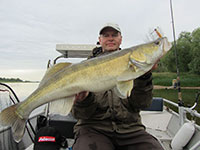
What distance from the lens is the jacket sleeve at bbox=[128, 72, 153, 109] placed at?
2.20m

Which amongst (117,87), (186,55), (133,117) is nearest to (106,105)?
(133,117)

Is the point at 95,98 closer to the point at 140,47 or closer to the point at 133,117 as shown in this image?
the point at 133,117

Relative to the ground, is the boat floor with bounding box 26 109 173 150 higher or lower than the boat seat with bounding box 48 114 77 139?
lower

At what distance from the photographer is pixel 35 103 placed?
1955 mm

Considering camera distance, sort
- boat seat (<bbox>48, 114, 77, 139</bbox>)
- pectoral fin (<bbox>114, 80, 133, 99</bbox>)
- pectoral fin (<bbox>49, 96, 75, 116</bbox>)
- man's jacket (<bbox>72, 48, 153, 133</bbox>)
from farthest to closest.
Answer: boat seat (<bbox>48, 114, 77, 139</bbox>) → man's jacket (<bbox>72, 48, 153, 133</bbox>) → pectoral fin (<bbox>49, 96, 75, 116</bbox>) → pectoral fin (<bbox>114, 80, 133, 99</bbox>)

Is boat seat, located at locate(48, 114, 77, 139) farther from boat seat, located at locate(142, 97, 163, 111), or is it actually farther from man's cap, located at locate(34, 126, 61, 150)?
boat seat, located at locate(142, 97, 163, 111)

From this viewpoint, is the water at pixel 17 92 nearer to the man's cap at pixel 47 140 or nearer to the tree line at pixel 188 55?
the man's cap at pixel 47 140

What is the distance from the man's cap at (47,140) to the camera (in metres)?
2.70

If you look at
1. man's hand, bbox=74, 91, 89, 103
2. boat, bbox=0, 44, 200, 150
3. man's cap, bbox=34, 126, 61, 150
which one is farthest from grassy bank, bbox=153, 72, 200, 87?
man's hand, bbox=74, 91, 89, 103

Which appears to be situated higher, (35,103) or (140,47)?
(140,47)

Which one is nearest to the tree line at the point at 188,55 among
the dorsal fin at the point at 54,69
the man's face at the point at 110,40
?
the man's face at the point at 110,40

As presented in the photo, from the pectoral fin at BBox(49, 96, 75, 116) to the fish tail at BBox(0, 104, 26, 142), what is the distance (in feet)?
1.37

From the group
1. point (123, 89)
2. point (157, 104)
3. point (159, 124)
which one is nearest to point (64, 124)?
point (123, 89)

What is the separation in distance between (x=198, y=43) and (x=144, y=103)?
A: 31945 millimetres
